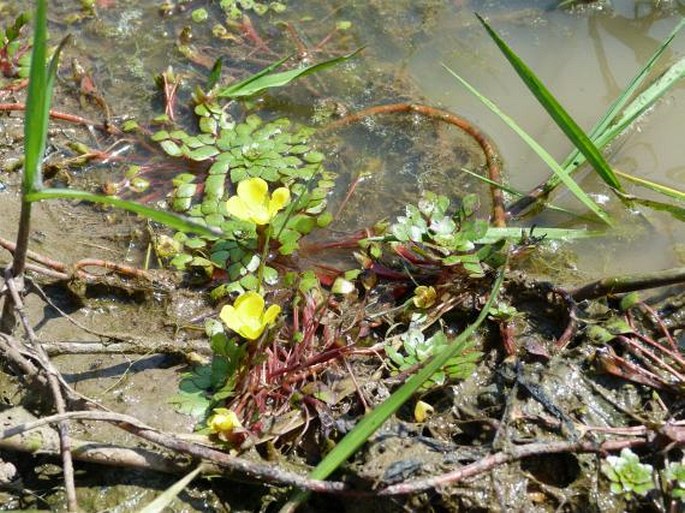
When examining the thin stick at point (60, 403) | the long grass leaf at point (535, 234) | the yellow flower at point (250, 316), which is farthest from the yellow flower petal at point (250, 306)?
the long grass leaf at point (535, 234)

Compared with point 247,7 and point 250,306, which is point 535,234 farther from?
point 247,7

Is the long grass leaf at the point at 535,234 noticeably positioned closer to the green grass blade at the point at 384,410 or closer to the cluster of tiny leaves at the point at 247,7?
the green grass blade at the point at 384,410

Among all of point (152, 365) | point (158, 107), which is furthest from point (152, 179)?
point (152, 365)

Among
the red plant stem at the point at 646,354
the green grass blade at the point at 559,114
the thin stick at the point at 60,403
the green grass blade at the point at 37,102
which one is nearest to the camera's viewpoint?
the green grass blade at the point at 37,102

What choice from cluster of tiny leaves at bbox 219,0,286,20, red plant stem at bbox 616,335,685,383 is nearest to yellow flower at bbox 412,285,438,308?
red plant stem at bbox 616,335,685,383

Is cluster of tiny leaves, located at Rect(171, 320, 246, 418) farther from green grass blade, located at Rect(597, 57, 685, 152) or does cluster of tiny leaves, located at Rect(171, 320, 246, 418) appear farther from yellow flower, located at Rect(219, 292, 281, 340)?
green grass blade, located at Rect(597, 57, 685, 152)

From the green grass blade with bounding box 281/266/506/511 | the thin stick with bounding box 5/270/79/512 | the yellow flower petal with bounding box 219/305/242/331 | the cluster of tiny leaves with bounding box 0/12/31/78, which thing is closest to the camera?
the green grass blade with bounding box 281/266/506/511

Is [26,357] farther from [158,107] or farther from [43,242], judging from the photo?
[158,107]
